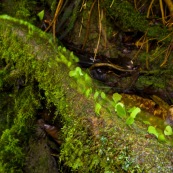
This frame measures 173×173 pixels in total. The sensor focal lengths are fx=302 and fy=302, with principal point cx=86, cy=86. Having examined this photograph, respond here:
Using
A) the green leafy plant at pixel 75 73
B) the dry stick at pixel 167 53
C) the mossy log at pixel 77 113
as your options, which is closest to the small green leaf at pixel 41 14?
the mossy log at pixel 77 113

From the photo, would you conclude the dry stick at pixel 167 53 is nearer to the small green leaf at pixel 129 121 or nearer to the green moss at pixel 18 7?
the green moss at pixel 18 7

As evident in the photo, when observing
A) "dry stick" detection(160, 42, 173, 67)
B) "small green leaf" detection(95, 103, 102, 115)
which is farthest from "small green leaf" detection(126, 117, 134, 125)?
"dry stick" detection(160, 42, 173, 67)

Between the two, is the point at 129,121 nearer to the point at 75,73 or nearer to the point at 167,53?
the point at 75,73

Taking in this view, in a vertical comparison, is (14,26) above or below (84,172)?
above

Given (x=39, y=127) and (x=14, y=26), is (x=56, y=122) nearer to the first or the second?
(x=39, y=127)

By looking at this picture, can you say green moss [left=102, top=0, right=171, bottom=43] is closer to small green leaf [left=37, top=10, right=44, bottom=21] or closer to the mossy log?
small green leaf [left=37, top=10, right=44, bottom=21]

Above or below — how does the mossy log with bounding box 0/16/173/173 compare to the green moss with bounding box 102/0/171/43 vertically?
below

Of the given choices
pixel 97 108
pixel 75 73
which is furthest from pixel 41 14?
pixel 97 108

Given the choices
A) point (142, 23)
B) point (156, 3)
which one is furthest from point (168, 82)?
point (156, 3)
